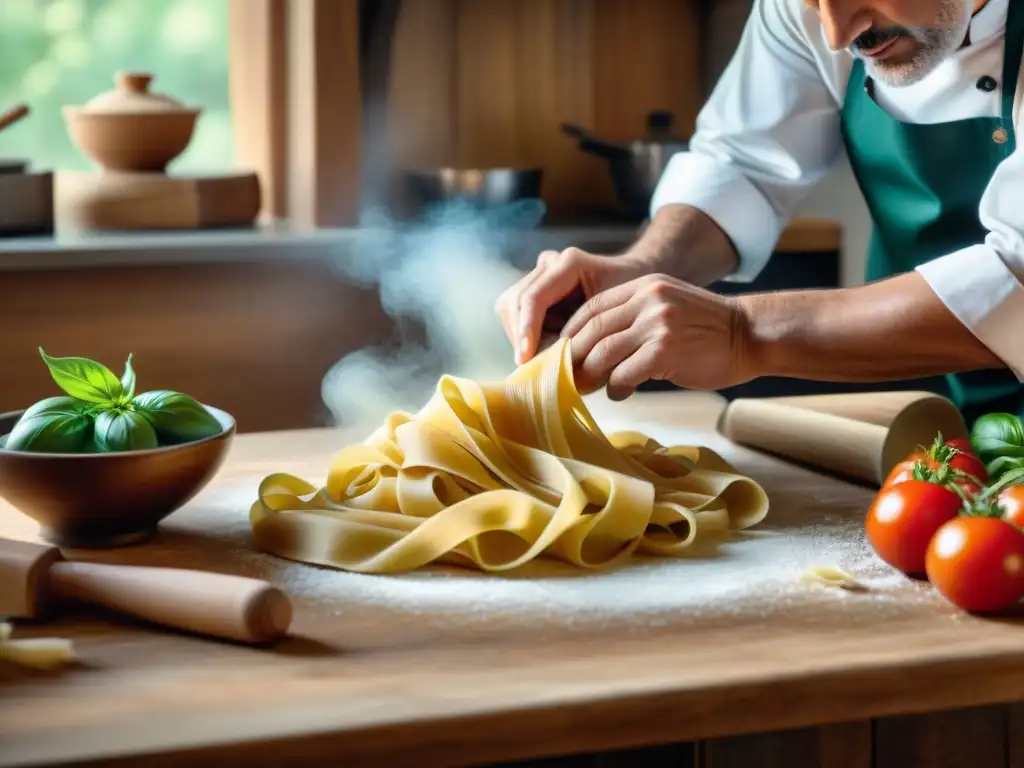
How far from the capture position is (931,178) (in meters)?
2.06

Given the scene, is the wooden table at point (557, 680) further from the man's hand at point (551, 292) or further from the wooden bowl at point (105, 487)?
the man's hand at point (551, 292)

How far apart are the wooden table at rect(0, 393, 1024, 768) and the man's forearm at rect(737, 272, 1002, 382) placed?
15.2 inches

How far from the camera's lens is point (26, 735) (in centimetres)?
98

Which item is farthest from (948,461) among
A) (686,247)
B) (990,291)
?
(686,247)

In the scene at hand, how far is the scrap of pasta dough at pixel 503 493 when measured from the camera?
1381mm

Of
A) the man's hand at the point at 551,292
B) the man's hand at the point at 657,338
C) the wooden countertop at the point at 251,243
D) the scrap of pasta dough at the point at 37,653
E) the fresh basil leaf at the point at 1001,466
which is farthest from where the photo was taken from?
the wooden countertop at the point at 251,243

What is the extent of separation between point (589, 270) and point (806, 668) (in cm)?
94

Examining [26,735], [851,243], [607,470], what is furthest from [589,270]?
[851,243]

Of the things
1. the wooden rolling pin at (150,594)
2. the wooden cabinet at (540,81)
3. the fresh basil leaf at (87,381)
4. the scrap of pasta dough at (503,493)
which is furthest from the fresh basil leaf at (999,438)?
the wooden cabinet at (540,81)

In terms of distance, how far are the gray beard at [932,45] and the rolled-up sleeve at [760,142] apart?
0.39m

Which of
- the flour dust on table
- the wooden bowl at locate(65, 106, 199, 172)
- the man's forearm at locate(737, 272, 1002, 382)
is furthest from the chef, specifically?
the wooden bowl at locate(65, 106, 199, 172)

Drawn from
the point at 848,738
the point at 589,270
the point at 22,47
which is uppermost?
the point at 22,47

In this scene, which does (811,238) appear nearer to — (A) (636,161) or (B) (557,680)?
(A) (636,161)

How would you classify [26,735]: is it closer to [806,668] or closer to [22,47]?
[806,668]
